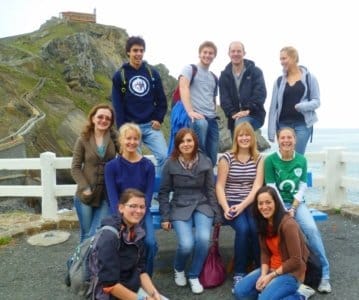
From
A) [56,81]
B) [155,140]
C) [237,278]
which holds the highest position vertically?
[56,81]

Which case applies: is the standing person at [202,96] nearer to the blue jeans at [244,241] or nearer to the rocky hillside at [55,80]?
the blue jeans at [244,241]

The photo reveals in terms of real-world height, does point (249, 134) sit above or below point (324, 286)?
above

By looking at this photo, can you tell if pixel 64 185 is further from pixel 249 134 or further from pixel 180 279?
pixel 249 134

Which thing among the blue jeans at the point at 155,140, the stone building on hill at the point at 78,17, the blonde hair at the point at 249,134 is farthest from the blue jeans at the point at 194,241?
the stone building on hill at the point at 78,17

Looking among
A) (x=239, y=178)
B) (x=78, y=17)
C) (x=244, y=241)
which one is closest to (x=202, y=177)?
(x=239, y=178)

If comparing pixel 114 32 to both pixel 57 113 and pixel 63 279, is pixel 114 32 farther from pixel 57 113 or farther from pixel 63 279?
pixel 63 279

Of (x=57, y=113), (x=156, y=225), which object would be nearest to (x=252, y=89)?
(x=156, y=225)

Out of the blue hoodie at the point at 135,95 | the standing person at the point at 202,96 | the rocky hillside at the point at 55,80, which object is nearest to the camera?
the standing person at the point at 202,96

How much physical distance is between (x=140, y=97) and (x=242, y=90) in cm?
124

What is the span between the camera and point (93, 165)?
15.2ft

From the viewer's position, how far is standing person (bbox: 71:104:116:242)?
15.0 ft

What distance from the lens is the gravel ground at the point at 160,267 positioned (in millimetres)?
4191

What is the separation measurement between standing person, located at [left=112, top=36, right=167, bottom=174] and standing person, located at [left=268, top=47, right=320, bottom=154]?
147 cm

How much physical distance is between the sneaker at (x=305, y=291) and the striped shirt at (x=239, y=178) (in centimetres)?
108
